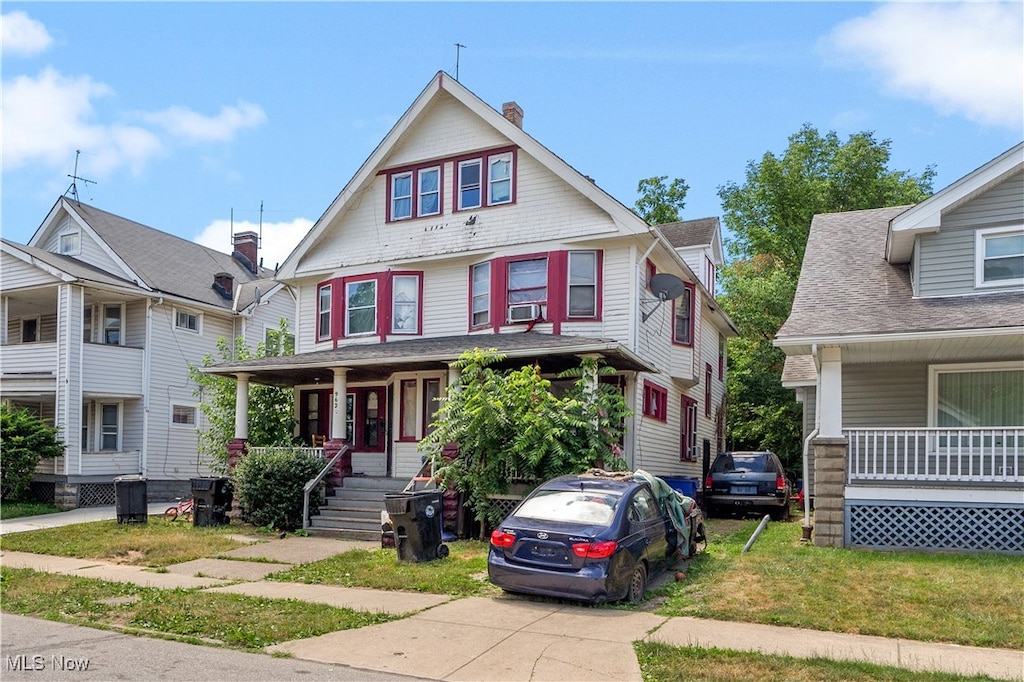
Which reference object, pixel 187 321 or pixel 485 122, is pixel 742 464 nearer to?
pixel 485 122

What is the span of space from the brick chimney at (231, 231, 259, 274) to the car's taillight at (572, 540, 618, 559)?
26496mm

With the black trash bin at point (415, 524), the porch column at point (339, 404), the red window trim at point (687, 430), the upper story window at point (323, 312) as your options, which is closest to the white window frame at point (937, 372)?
the red window trim at point (687, 430)

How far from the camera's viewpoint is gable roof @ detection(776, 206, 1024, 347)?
13336mm

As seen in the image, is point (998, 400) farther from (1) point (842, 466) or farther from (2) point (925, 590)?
(2) point (925, 590)

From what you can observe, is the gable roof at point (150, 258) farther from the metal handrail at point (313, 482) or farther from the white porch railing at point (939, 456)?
the white porch railing at point (939, 456)

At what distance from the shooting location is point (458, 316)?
63.8 feet

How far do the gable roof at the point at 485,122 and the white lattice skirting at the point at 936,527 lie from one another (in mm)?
6967

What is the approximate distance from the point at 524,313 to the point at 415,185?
458 cm

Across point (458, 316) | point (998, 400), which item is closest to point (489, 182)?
point (458, 316)

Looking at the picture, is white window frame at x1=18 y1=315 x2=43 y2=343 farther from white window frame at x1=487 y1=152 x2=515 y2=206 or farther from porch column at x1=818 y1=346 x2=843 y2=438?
porch column at x1=818 y1=346 x2=843 y2=438

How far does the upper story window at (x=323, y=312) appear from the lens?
69.8 ft

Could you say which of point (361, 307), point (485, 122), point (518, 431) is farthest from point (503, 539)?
point (485, 122)

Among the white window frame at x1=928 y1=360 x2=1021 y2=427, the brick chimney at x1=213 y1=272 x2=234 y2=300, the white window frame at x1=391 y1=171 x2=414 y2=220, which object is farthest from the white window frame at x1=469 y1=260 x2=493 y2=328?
the brick chimney at x1=213 y1=272 x2=234 y2=300

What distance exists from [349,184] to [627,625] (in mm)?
14749
